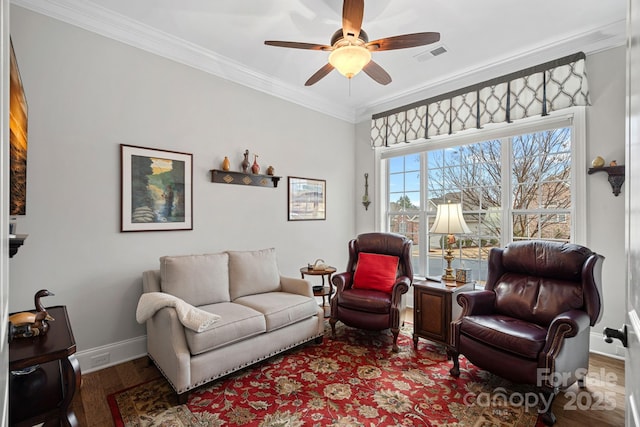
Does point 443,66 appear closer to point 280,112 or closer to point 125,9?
point 280,112

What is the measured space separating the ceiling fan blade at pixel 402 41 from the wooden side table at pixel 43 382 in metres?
2.64

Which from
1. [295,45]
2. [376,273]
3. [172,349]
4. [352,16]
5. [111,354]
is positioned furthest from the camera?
[376,273]

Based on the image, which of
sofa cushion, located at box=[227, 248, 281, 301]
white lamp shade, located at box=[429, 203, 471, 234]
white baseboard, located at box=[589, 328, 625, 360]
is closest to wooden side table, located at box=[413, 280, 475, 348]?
white lamp shade, located at box=[429, 203, 471, 234]

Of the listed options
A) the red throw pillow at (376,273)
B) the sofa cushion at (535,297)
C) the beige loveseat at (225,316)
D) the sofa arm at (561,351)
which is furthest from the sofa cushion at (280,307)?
the sofa arm at (561,351)

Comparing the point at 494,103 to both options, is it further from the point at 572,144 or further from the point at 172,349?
the point at 172,349

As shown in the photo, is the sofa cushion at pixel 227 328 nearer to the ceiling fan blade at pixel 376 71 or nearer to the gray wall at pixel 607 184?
the ceiling fan blade at pixel 376 71

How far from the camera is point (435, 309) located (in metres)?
2.99

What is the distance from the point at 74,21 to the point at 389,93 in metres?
3.50

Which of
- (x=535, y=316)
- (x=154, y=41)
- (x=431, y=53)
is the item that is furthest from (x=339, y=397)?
(x=154, y=41)

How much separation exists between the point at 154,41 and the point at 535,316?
13.5ft

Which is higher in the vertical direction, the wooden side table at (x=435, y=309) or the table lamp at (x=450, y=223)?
the table lamp at (x=450, y=223)

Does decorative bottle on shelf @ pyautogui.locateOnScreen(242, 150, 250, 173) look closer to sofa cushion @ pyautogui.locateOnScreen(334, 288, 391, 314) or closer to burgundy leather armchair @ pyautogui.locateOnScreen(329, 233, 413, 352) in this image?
burgundy leather armchair @ pyautogui.locateOnScreen(329, 233, 413, 352)

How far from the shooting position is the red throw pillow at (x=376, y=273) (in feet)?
11.0

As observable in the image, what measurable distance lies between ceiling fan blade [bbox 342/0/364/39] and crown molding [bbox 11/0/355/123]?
70.1 inches
